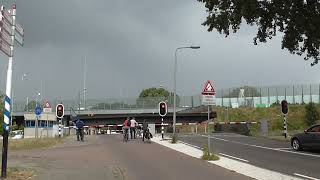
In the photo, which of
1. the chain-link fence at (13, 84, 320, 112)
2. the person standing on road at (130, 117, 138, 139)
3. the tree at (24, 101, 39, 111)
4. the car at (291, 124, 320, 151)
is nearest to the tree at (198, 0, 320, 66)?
the car at (291, 124, 320, 151)

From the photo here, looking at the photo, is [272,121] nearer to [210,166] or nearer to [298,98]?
[298,98]

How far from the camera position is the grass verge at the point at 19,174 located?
1443cm

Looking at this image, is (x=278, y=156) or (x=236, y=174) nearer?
(x=236, y=174)

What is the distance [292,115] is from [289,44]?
137 feet

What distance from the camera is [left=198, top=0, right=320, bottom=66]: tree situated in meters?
26.6

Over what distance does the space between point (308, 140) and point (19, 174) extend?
15.4 meters

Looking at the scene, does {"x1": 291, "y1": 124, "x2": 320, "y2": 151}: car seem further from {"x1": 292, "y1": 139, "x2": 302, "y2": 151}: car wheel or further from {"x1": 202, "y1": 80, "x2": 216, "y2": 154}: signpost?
{"x1": 202, "y1": 80, "x2": 216, "y2": 154}: signpost

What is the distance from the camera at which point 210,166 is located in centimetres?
1862

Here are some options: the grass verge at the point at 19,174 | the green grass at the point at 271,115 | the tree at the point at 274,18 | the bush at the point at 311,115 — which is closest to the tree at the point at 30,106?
the green grass at the point at 271,115

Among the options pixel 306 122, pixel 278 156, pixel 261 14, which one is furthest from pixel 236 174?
pixel 306 122

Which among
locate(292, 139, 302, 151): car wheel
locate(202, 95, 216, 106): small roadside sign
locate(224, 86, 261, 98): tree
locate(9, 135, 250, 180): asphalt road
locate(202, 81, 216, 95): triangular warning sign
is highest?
locate(224, 86, 261, 98): tree

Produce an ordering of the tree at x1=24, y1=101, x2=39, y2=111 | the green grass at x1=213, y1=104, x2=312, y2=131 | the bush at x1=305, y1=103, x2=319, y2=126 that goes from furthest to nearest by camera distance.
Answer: the tree at x1=24, y1=101, x2=39, y2=111
the green grass at x1=213, y1=104, x2=312, y2=131
the bush at x1=305, y1=103, x2=319, y2=126

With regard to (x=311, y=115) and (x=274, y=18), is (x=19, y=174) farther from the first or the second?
(x=311, y=115)

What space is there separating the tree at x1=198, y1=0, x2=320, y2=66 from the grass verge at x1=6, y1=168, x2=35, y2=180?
14.5m
